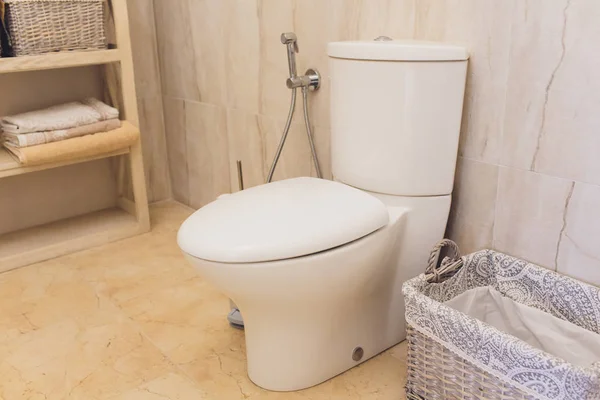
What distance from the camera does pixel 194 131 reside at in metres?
2.21

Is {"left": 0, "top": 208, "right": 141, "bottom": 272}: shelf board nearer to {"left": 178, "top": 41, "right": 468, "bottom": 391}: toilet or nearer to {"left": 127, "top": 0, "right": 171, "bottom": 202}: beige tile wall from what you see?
{"left": 127, "top": 0, "right": 171, "bottom": 202}: beige tile wall

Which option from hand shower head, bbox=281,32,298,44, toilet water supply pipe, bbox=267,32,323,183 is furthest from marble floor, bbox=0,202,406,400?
hand shower head, bbox=281,32,298,44

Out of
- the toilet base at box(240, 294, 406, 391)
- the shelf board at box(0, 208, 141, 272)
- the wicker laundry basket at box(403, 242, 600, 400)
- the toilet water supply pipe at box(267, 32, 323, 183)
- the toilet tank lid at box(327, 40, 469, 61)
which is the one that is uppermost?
the toilet tank lid at box(327, 40, 469, 61)

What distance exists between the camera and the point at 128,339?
4.85 feet

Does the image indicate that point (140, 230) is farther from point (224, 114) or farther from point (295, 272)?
point (295, 272)

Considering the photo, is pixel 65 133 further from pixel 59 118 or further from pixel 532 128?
pixel 532 128

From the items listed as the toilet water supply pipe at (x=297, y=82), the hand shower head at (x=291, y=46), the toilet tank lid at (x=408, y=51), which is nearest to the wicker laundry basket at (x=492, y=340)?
the toilet tank lid at (x=408, y=51)

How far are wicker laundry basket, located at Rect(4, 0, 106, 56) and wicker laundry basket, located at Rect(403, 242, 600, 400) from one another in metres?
1.33

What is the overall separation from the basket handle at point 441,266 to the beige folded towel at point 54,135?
3.93ft

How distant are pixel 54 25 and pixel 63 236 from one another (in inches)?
28.6

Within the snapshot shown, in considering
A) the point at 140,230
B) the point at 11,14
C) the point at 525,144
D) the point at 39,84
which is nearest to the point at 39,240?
the point at 140,230

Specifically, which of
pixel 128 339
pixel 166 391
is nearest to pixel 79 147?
pixel 128 339

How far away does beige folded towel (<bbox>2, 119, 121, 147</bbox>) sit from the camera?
5.77 feet

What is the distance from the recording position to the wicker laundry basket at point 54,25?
Result: 5.58 feet
